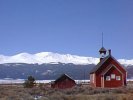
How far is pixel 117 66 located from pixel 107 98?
1272 inches

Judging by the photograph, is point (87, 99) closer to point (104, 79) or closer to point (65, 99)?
point (65, 99)

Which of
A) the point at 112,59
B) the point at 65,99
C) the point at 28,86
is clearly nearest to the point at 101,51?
the point at 112,59

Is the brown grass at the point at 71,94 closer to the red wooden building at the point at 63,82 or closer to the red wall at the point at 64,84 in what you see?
the red wall at the point at 64,84

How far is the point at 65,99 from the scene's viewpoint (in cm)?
3747

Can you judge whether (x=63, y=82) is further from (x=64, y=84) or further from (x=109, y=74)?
(x=109, y=74)

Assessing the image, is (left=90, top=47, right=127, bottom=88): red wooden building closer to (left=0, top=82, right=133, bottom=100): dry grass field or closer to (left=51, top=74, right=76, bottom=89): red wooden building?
(left=51, top=74, right=76, bottom=89): red wooden building

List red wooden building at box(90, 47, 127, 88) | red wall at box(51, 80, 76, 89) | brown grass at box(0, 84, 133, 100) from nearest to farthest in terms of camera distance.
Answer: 1. brown grass at box(0, 84, 133, 100)
2. red wooden building at box(90, 47, 127, 88)
3. red wall at box(51, 80, 76, 89)

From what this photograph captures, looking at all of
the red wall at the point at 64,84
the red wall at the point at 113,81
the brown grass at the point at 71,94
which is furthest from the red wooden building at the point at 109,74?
the brown grass at the point at 71,94

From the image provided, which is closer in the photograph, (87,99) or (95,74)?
(87,99)

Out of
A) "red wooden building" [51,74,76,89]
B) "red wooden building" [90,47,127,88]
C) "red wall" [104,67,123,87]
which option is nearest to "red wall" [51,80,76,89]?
"red wooden building" [51,74,76,89]

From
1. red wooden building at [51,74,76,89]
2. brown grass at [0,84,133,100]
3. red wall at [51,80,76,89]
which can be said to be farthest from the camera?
red wooden building at [51,74,76,89]

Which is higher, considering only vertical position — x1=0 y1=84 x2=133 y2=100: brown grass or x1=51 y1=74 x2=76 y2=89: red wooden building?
x1=51 y1=74 x2=76 y2=89: red wooden building

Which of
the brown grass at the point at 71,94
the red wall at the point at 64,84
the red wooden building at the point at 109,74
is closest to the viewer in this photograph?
the brown grass at the point at 71,94

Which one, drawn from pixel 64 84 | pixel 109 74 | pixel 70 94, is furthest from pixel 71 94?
pixel 64 84
